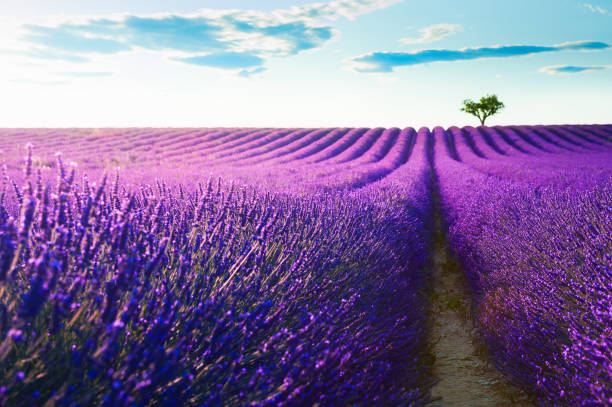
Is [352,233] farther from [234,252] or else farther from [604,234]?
[604,234]

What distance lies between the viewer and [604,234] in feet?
9.33

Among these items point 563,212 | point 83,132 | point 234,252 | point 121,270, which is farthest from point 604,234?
point 83,132

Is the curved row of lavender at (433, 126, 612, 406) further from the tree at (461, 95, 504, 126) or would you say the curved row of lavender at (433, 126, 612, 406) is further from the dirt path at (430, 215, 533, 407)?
the tree at (461, 95, 504, 126)

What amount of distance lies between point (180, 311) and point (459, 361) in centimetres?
233

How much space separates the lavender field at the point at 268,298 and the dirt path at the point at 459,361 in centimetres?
6

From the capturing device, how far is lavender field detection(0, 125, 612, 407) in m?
1.23

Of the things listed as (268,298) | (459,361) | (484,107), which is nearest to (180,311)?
(268,298)

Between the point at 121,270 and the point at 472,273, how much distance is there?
4223 mm

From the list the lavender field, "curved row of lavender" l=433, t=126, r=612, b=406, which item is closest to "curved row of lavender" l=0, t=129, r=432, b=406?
the lavender field

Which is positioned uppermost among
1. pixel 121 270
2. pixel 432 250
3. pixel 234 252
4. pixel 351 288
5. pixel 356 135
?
pixel 356 135

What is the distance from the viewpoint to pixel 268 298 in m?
2.02

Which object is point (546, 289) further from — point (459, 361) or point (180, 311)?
point (180, 311)

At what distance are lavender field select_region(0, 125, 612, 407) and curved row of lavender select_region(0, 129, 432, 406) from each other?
0.04 feet

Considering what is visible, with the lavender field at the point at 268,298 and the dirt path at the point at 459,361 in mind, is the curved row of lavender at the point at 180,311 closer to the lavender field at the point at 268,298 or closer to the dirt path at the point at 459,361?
the lavender field at the point at 268,298
